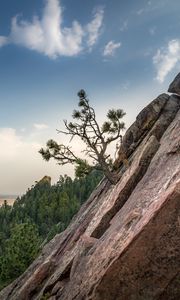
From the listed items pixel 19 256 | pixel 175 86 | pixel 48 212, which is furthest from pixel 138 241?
pixel 48 212

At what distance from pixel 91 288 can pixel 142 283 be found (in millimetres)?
2385

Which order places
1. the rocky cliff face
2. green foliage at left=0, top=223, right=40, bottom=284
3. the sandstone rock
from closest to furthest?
the rocky cliff face, the sandstone rock, green foliage at left=0, top=223, right=40, bottom=284

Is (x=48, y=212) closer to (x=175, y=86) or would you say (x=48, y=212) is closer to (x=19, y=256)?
(x=19, y=256)

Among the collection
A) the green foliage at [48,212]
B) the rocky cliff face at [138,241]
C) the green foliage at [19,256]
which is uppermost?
the green foliage at [48,212]

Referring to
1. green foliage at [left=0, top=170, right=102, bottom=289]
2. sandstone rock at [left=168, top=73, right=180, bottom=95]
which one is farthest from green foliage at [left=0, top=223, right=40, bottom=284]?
sandstone rock at [left=168, top=73, right=180, bottom=95]

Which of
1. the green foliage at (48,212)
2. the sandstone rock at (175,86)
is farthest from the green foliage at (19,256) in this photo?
the sandstone rock at (175,86)

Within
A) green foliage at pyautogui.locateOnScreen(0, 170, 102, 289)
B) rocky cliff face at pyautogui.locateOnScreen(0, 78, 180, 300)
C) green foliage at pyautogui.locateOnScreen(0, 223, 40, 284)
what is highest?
green foliage at pyautogui.locateOnScreen(0, 170, 102, 289)

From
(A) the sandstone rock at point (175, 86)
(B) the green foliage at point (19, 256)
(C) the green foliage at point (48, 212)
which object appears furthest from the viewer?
(C) the green foliage at point (48, 212)

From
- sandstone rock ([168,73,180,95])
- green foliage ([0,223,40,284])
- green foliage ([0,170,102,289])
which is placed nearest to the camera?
sandstone rock ([168,73,180,95])

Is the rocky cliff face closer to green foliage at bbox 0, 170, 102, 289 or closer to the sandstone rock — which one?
the sandstone rock

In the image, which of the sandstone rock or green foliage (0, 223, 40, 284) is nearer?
the sandstone rock

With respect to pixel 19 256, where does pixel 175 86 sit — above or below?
above

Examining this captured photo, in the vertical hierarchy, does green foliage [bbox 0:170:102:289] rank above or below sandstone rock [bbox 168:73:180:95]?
above

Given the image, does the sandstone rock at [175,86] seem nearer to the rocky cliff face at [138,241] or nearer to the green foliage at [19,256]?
the rocky cliff face at [138,241]
